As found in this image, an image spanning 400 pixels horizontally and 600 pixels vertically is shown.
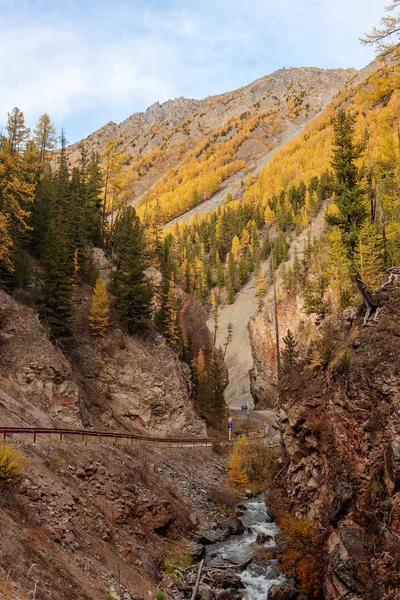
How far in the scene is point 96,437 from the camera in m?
26.6

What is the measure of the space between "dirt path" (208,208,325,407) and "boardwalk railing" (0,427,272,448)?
4484 cm

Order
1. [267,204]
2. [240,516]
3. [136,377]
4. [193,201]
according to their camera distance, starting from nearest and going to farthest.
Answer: [240,516]
[136,377]
[267,204]
[193,201]

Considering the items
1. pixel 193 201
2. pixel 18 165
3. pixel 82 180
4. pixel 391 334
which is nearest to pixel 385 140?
pixel 391 334

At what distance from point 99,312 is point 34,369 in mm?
11639

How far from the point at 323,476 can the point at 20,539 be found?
14.7 metres

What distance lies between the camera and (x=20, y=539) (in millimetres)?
11906

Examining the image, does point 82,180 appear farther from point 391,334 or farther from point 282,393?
point 391,334

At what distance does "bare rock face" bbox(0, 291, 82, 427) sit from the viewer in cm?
2894

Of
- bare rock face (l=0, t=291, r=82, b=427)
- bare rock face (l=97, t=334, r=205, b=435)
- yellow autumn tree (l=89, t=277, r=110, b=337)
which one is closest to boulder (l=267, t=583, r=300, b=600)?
bare rock face (l=0, t=291, r=82, b=427)

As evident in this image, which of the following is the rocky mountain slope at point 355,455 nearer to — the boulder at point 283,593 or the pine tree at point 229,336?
the boulder at point 283,593

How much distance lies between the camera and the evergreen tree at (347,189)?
30.7 meters

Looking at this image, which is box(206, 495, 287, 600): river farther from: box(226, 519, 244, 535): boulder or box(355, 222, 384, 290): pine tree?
box(355, 222, 384, 290): pine tree

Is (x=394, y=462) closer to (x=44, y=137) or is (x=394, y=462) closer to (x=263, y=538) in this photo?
(x=263, y=538)

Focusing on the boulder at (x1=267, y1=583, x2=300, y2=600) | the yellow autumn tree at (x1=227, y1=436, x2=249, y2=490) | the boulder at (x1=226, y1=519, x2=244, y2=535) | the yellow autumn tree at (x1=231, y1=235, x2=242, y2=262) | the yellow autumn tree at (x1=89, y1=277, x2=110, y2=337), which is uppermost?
the yellow autumn tree at (x1=231, y1=235, x2=242, y2=262)
